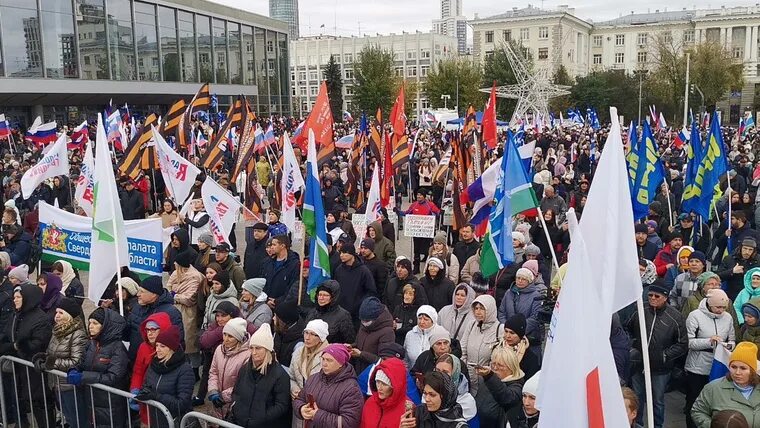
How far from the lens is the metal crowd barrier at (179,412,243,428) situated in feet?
14.4

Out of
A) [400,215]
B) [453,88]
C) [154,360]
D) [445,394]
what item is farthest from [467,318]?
[453,88]

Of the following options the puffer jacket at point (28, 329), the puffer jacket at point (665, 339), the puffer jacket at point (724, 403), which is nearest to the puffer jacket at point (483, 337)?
the puffer jacket at point (665, 339)

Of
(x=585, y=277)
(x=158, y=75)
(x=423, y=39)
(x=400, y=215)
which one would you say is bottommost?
(x=400, y=215)

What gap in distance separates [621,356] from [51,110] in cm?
3973

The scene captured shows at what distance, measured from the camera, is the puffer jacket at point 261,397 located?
4.87 metres

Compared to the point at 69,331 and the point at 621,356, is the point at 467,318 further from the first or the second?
the point at 69,331

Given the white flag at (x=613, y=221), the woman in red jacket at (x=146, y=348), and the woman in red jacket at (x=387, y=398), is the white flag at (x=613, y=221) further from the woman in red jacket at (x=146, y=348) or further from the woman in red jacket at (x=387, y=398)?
the woman in red jacket at (x=146, y=348)

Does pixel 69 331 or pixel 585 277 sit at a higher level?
pixel 585 277

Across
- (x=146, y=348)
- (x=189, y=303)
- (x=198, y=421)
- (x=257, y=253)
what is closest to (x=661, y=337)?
(x=198, y=421)

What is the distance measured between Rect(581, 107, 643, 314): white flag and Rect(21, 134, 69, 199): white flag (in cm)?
1094

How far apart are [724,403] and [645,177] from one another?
22.8 feet

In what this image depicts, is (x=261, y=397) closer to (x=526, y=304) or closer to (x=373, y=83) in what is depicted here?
(x=526, y=304)

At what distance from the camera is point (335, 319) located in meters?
5.88

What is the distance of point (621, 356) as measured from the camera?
5.60 metres
